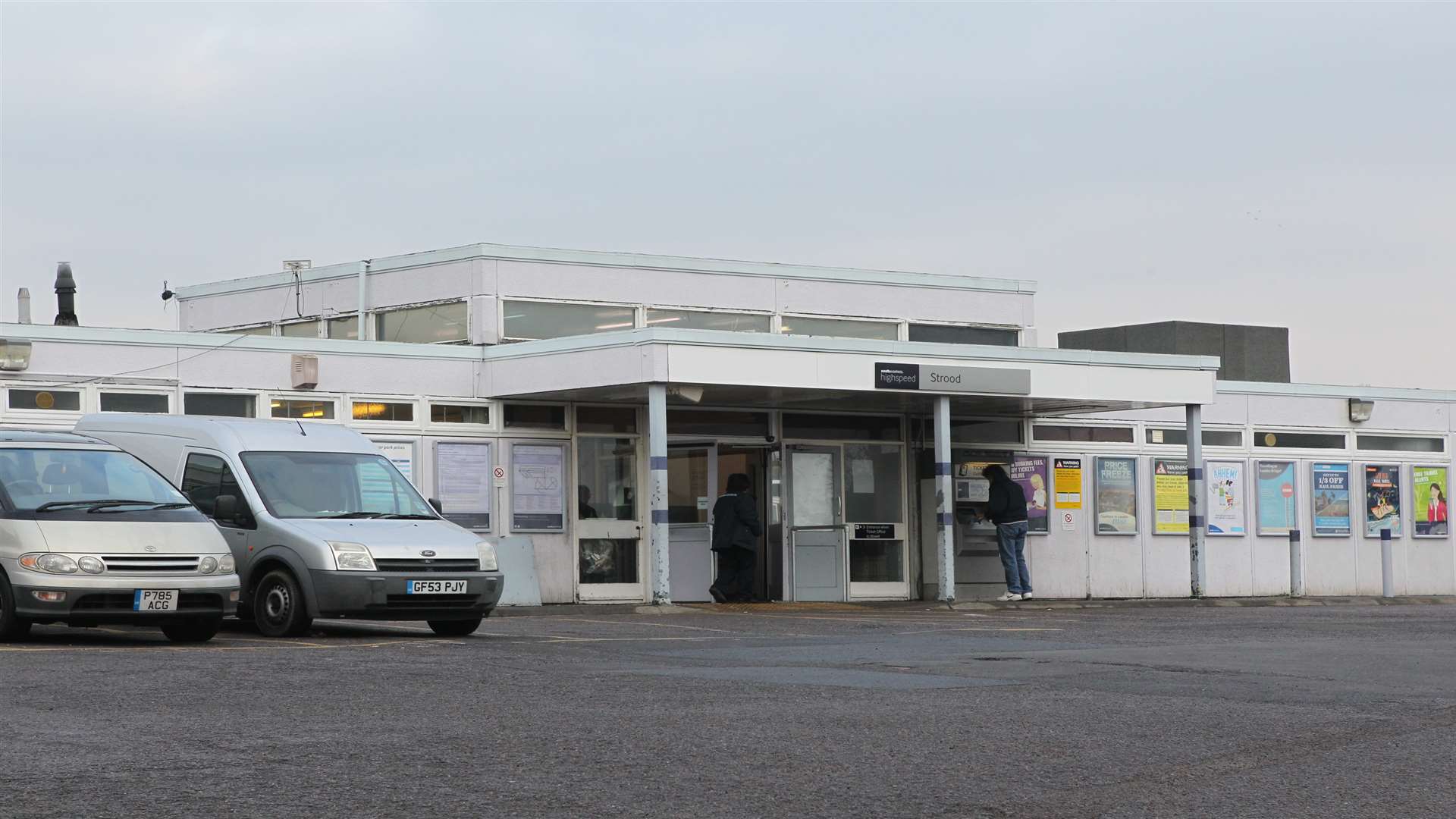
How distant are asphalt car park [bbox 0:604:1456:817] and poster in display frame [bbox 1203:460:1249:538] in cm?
1343

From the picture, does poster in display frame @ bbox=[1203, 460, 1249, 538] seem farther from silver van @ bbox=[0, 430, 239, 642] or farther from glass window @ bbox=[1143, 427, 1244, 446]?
silver van @ bbox=[0, 430, 239, 642]

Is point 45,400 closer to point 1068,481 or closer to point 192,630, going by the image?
point 192,630

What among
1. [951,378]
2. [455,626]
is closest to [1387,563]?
[951,378]

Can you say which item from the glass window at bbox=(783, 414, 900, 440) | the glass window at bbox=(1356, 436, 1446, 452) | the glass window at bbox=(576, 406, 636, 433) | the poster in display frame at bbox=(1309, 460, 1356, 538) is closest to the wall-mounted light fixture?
the glass window at bbox=(576, 406, 636, 433)

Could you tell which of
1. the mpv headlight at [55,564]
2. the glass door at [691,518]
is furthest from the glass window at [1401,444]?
the mpv headlight at [55,564]

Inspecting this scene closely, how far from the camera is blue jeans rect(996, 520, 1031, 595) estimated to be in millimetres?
25344

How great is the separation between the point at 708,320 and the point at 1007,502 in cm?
484

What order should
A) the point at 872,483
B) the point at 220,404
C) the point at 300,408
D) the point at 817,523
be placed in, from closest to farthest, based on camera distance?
the point at 220,404, the point at 300,408, the point at 817,523, the point at 872,483

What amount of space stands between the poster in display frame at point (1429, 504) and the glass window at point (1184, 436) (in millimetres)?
3747

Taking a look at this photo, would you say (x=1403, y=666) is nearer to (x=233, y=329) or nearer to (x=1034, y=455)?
(x=1034, y=455)

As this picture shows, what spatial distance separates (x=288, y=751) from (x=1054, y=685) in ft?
17.2

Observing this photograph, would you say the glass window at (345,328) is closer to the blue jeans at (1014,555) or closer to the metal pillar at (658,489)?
the metal pillar at (658,489)

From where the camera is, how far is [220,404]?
21.9 metres

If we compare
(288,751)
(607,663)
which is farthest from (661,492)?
(288,751)
